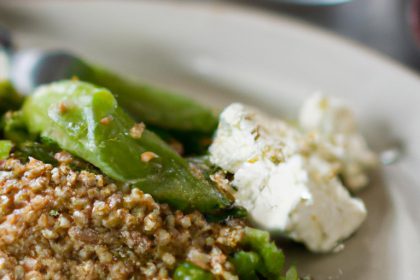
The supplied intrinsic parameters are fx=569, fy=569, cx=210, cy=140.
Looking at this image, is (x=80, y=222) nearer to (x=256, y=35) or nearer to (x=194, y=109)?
(x=194, y=109)

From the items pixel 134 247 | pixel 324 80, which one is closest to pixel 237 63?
pixel 324 80

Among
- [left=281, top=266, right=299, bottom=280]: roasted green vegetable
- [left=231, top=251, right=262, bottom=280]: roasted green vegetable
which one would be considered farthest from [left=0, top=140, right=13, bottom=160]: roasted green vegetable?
[left=281, top=266, right=299, bottom=280]: roasted green vegetable

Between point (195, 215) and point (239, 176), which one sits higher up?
point (239, 176)

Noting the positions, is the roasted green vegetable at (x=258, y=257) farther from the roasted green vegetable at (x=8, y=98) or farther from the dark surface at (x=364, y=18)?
the dark surface at (x=364, y=18)

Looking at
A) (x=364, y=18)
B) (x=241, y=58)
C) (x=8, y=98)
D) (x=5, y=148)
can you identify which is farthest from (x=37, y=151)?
(x=364, y=18)

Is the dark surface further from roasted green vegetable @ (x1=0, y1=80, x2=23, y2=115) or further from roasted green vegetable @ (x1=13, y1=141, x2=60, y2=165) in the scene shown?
roasted green vegetable @ (x1=13, y1=141, x2=60, y2=165)

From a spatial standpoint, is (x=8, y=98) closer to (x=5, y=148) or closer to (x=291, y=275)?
(x=5, y=148)

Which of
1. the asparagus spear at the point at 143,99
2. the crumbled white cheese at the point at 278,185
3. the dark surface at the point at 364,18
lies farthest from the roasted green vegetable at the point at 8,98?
the dark surface at the point at 364,18

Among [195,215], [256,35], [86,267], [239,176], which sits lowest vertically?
[86,267]
